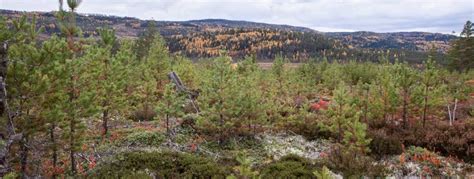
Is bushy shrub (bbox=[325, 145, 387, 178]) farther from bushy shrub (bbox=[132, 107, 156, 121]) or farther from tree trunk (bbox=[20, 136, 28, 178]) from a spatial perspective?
bushy shrub (bbox=[132, 107, 156, 121])

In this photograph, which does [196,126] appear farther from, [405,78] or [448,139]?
[448,139]

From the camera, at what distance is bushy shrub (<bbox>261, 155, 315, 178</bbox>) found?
11.5m

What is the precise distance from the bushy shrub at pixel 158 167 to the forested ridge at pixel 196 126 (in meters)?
0.04

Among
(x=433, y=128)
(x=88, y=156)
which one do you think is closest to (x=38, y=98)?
(x=88, y=156)

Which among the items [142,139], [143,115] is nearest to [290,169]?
[142,139]

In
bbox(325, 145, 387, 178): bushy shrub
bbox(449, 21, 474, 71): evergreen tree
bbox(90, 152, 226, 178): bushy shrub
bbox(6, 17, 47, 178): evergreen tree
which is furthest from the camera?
bbox(449, 21, 474, 71): evergreen tree

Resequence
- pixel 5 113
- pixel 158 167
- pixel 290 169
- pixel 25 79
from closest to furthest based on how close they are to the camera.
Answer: pixel 25 79 < pixel 5 113 < pixel 158 167 < pixel 290 169

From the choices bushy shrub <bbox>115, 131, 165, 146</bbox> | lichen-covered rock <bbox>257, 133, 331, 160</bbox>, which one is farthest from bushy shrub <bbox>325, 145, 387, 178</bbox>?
bushy shrub <bbox>115, 131, 165, 146</bbox>

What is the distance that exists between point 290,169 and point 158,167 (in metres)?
4.03

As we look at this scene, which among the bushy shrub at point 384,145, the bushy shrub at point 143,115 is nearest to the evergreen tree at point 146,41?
the bushy shrub at point 143,115

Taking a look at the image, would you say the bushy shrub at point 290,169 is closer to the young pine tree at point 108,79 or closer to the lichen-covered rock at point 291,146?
the lichen-covered rock at point 291,146

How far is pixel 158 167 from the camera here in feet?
38.6

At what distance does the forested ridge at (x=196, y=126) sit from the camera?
9266 millimetres

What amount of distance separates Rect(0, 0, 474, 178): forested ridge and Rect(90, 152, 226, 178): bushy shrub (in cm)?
4
